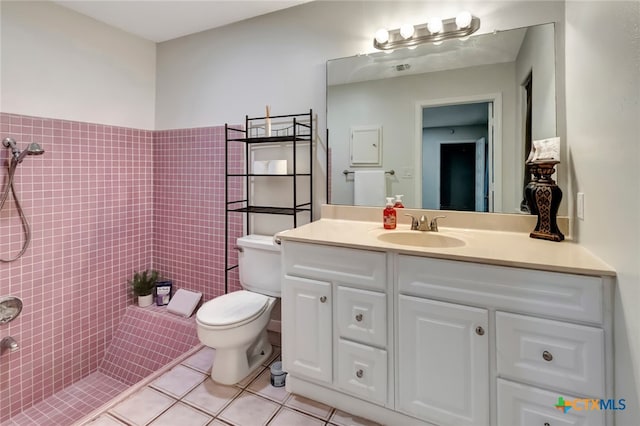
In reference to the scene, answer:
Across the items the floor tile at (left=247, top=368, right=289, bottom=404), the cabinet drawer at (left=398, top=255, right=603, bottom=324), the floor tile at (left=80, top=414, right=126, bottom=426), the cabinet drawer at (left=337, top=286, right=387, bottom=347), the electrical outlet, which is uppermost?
the electrical outlet

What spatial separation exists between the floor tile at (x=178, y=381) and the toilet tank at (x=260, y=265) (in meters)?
0.58

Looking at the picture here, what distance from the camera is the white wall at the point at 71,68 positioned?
184 centimetres

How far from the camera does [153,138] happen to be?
2689mm

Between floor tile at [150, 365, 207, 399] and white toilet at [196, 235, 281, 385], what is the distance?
0.36 ft

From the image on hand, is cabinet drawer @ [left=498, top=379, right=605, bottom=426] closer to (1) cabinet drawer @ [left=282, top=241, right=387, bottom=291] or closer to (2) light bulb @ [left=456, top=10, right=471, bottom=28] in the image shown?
(1) cabinet drawer @ [left=282, top=241, right=387, bottom=291]

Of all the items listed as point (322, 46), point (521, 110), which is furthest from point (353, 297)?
point (322, 46)

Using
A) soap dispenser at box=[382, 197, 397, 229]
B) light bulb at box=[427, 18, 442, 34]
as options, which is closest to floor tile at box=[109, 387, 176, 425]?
soap dispenser at box=[382, 197, 397, 229]

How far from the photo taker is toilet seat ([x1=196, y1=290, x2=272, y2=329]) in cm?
166

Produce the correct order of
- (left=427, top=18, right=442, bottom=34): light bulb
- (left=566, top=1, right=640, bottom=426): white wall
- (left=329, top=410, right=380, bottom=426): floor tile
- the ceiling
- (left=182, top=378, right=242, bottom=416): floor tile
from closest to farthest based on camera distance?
(left=566, top=1, right=640, bottom=426): white wall
(left=329, top=410, right=380, bottom=426): floor tile
(left=182, top=378, right=242, bottom=416): floor tile
(left=427, top=18, right=442, bottom=34): light bulb
the ceiling

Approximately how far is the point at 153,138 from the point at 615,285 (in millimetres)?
3060

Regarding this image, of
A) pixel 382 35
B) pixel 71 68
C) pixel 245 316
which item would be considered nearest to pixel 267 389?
pixel 245 316

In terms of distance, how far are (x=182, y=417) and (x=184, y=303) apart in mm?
1060

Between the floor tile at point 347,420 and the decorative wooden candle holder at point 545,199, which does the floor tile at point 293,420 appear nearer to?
the floor tile at point 347,420

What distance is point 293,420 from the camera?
1478 mm
